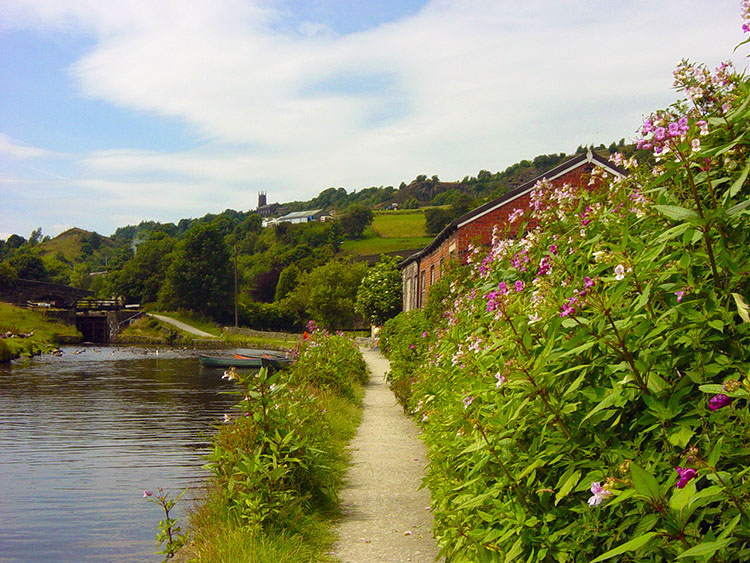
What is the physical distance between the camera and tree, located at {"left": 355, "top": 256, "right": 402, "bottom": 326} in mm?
47500

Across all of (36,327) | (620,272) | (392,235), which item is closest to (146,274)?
(36,327)

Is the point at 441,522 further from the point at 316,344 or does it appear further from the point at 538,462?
the point at 316,344

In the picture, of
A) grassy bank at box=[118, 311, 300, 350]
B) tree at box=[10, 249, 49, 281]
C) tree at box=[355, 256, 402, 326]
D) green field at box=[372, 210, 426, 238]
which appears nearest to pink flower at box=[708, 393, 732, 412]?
tree at box=[355, 256, 402, 326]

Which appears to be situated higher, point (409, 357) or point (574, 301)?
point (574, 301)

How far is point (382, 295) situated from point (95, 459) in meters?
34.4

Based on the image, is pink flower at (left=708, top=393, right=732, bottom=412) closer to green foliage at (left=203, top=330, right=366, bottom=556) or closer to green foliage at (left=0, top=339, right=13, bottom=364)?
green foliage at (left=203, top=330, right=366, bottom=556)

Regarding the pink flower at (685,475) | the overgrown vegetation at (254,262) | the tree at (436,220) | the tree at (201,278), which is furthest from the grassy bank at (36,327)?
the tree at (436,220)

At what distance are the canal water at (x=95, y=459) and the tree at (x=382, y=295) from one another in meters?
18.5

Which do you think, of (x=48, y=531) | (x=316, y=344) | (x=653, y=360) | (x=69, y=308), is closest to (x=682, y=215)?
(x=653, y=360)

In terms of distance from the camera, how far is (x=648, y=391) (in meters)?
2.59

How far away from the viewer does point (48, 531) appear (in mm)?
9234

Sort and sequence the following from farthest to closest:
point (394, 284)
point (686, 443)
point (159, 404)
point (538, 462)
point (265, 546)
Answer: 1. point (394, 284)
2. point (159, 404)
3. point (265, 546)
4. point (538, 462)
5. point (686, 443)

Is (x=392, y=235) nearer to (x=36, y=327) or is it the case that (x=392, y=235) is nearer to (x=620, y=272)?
(x=36, y=327)

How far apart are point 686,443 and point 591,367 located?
484 millimetres
